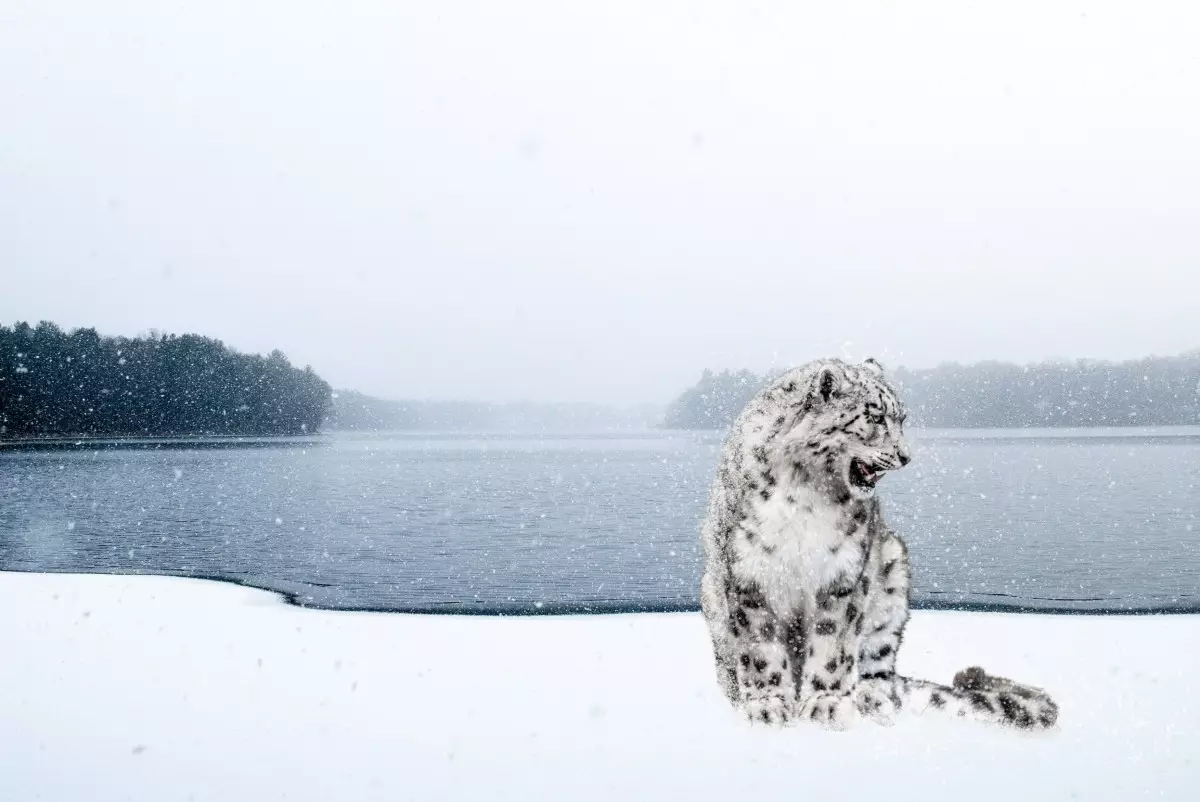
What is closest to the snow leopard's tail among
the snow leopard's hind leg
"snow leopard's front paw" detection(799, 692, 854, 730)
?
the snow leopard's hind leg

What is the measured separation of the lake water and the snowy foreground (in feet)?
7.62

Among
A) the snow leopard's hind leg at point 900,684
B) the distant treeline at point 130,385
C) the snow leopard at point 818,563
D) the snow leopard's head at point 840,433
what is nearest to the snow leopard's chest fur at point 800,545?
the snow leopard at point 818,563

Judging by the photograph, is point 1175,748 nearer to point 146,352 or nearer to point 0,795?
point 0,795

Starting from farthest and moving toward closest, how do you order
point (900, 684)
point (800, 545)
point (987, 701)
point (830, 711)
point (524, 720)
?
point (524, 720) < point (900, 684) < point (987, 701) < point (830, 711) < point (800, 545)

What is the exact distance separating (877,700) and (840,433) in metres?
1.39

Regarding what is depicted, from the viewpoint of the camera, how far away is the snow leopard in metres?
4.10

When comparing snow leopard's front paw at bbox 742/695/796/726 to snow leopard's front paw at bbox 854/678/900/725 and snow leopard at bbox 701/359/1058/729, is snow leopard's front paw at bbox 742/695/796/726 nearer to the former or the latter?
snow leopard at bbox 701/359/1058/729

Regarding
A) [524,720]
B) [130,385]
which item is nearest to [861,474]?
[524,720]

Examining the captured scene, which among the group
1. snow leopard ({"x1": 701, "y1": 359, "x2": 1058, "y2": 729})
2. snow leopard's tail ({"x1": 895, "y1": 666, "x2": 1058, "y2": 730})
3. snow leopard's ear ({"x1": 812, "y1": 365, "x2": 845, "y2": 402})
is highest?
snow leopard's ear ({"x1": 812, "y1": 365, "x2": 845, "y2": 402})

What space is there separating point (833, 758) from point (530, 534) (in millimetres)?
22358

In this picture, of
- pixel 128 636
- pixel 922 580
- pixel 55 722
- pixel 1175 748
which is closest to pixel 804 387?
pixel 1175 748

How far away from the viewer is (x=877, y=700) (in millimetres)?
4418

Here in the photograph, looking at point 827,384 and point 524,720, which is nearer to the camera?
point 827,384

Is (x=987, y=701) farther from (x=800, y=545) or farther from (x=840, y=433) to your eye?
(x=840, y=433)
